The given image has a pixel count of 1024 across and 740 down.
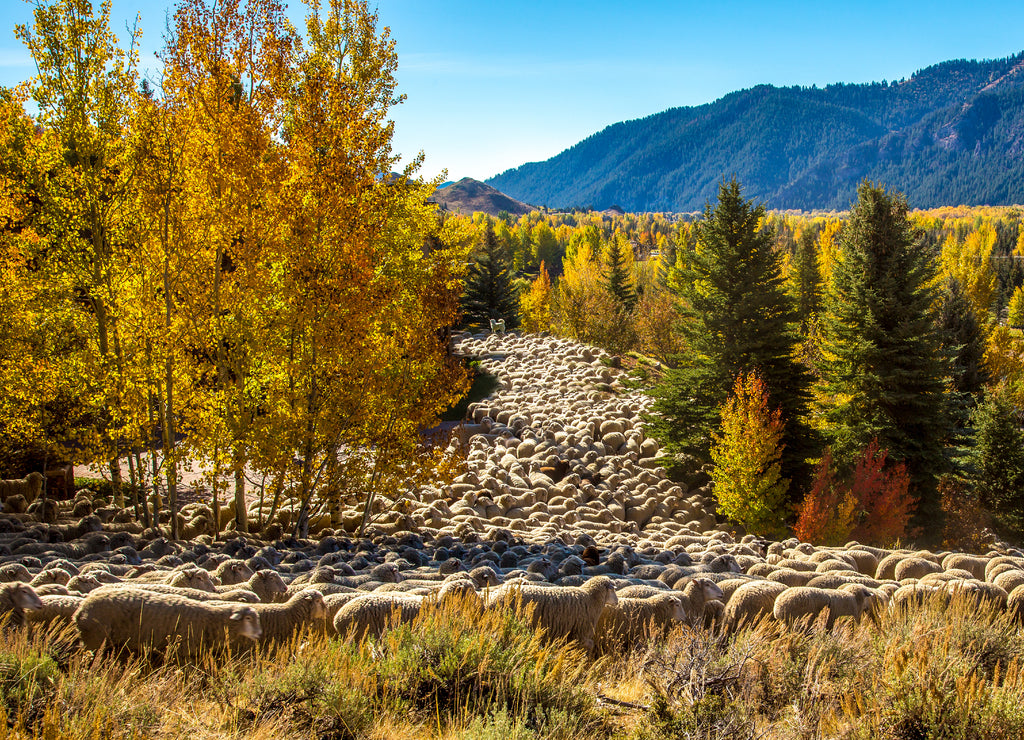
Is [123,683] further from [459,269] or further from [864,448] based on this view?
[864,448]

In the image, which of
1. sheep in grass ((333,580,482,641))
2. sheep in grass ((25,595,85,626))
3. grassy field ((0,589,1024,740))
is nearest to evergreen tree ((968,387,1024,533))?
grassy field ((0,589,1024,740))

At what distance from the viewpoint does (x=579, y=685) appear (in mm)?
4766

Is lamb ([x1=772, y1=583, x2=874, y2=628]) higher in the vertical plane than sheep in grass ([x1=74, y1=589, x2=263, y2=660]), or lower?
lower

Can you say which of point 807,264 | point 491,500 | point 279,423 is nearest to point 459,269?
point 491,500

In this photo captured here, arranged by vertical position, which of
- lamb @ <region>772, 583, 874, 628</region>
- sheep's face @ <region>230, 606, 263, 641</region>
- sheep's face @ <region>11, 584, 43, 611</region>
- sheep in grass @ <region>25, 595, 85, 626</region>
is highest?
sheep's face @ <region>11, 584, 43, 611</region>

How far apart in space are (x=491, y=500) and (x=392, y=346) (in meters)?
6.38

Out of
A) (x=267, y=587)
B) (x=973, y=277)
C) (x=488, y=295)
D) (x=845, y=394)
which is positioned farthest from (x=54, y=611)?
(x=973, y=277)

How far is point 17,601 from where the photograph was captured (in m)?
5.12

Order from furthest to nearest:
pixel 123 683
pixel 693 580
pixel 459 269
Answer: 1. pixel 459 269
2. pixel 693 580
3. pixel 123 683

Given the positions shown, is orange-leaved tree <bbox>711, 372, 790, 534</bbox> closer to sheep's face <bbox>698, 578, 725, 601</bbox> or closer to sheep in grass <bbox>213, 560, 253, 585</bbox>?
sheep's face <bbox>698, 578, 725, 601</bbox>

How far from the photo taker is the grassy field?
3.89m

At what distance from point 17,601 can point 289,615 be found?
86.3 inches

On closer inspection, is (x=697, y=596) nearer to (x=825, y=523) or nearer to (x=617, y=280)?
(x=825, y=523)

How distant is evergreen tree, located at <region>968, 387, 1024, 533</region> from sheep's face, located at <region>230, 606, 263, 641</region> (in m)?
25.9
